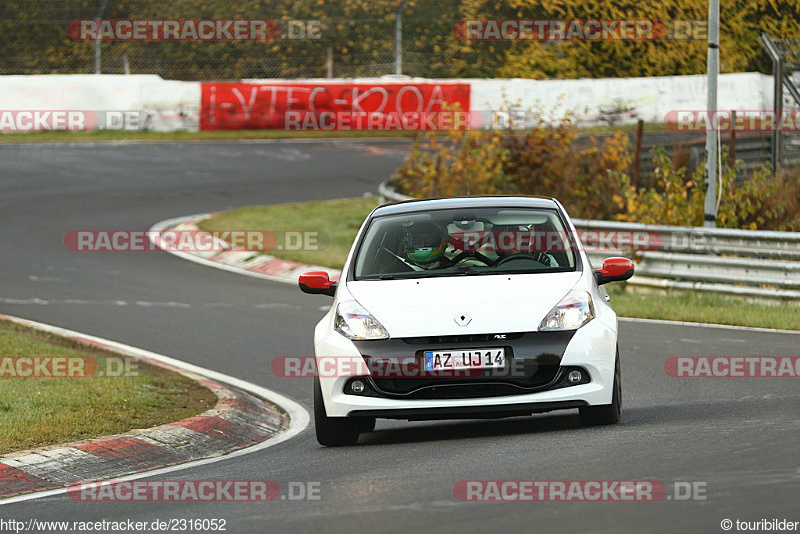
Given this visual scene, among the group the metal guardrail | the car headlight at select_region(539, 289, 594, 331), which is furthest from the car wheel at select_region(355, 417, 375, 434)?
the metal guardrail

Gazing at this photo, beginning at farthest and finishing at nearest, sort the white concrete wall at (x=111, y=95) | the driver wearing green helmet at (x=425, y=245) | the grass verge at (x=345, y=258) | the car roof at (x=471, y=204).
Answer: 1. the white concrete wall at (x=111, y=95)
2. the grass verge at (x=345, y=258)
3. the car roof at (x=471, y=204)
4. the driver wearing green helmet at (x=425, y=245)

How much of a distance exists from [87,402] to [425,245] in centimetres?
288

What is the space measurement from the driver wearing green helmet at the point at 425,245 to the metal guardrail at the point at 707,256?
7775mm

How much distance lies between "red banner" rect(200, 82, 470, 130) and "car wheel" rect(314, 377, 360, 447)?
86.1ft

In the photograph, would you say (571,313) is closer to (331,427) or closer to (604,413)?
(604,413)

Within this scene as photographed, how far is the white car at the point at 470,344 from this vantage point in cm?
855

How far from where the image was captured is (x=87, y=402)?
419 inches

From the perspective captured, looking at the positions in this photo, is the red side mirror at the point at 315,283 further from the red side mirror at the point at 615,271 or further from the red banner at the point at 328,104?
the red banner at the point at 328,104

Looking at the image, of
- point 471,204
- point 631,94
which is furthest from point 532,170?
point 471,204

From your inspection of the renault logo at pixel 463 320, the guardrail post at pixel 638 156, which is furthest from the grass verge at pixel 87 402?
the guardrail post at pixel 638 156

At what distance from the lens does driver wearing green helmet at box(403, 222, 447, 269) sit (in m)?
9.73

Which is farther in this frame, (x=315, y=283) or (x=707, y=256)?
(x=707, y=256)

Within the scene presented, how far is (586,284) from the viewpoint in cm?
906

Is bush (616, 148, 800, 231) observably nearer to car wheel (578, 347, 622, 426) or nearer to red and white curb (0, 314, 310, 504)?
red and white curb (0, 314, 310, 504)
